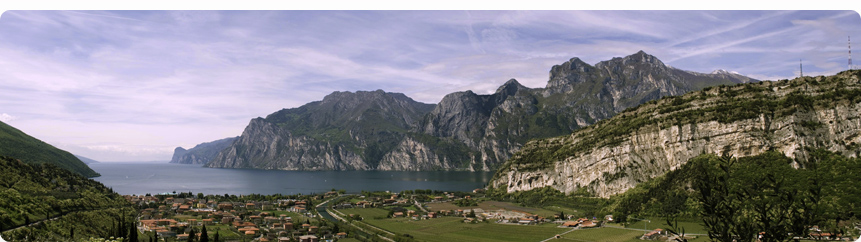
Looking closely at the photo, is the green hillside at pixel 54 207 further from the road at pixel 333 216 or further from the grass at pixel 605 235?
the grass at pixel 605 235

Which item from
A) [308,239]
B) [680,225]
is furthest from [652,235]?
[308,239]

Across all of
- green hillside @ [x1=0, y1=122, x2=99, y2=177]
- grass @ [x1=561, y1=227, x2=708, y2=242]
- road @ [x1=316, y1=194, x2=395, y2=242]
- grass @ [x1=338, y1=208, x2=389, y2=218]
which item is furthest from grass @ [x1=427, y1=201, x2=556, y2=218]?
green hillside @ [x1=0, y1=122, x2=99, y2=177]

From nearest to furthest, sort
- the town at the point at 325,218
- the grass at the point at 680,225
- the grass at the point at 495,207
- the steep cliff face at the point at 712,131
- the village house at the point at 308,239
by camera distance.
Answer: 1. the grass at the point at 680,225
2. the village house at the point at 308,239
3. the town at the point at 325,218
4. the steep cliff face at the point at 712,131
5. the grass at the point at 495,207

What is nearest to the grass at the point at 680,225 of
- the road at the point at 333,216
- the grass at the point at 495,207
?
the grass at the point at 495,207

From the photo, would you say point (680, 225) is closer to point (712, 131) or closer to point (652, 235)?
point (652, 235)

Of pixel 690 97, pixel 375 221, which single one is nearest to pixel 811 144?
pixel 690 97

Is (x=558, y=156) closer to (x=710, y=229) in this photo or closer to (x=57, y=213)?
(x=57, y=213)
